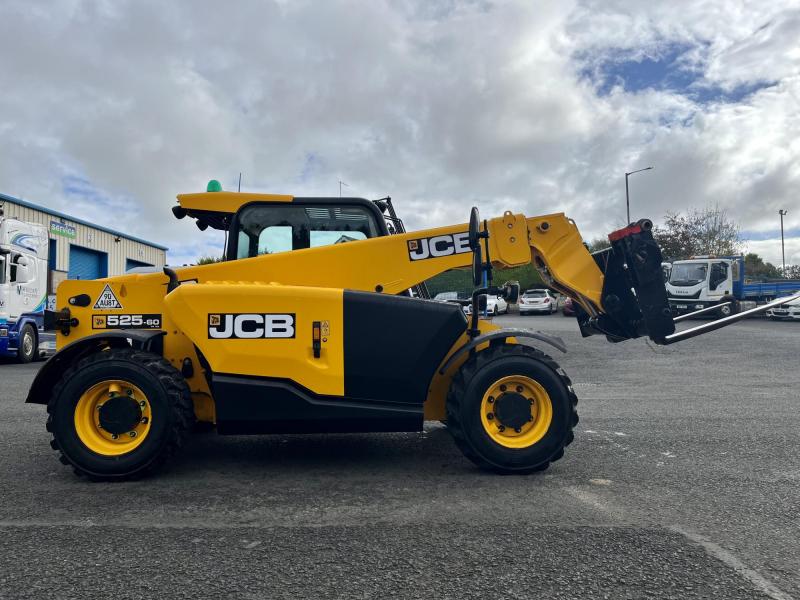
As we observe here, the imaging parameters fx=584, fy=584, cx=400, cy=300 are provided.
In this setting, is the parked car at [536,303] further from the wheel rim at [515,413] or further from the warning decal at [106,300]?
the warning decal at [106,300]

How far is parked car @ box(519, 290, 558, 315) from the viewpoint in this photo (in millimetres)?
32812

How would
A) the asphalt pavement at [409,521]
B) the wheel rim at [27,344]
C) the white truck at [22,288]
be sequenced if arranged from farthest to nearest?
the wheel rim at [27,344], the white truck at [22,288], the asphalt pavement at [409,521]

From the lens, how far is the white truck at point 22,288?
13.8 m

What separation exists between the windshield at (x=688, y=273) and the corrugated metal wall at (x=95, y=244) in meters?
22.1

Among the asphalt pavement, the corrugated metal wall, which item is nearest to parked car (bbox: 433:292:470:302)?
the asphalt pavement

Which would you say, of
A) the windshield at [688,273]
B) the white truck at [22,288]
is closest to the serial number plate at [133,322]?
the white truck at [22,288]

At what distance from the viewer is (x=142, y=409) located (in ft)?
14.2

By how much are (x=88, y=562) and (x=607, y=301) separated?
13.9 ft

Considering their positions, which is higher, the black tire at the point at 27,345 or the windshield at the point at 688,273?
the windshield at the point at 688,273

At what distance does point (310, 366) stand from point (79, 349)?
6.21 ft

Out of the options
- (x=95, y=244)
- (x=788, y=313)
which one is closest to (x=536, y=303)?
(x=788, y=313)

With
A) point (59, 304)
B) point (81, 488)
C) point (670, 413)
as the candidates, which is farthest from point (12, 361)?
point (670, 413)

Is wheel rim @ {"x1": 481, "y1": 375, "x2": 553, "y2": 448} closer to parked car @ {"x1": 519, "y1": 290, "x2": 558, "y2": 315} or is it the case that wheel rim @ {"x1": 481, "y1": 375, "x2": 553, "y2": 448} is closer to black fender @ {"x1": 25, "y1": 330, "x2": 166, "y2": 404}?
black fender @ {"x1": 25, "y1": 330, "x2": 166, "y2": 404}

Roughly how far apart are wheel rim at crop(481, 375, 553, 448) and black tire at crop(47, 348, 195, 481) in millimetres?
2277
